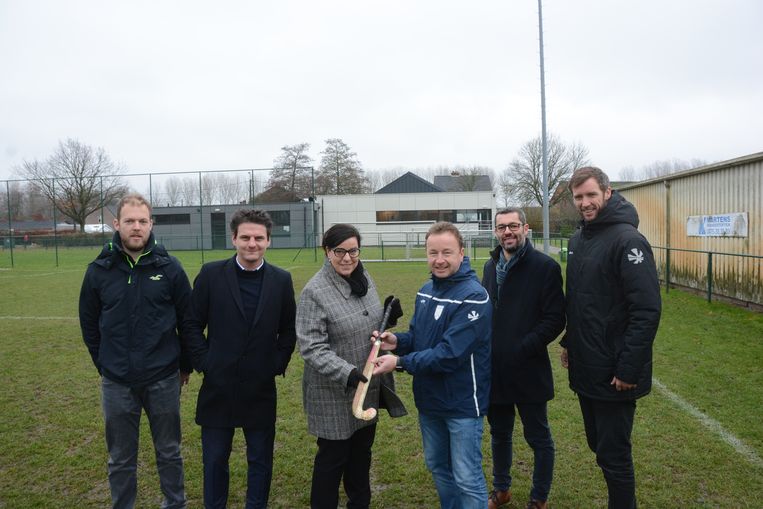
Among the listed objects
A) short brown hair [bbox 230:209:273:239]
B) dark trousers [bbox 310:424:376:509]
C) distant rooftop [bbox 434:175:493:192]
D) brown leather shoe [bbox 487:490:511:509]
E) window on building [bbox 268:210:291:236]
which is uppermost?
distant rooftop [bbox 434:175:493:192]

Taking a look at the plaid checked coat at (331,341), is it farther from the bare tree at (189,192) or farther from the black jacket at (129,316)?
the bare tree at (189,192)

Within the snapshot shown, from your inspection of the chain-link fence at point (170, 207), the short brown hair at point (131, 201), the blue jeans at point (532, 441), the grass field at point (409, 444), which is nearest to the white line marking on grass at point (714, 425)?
the grass field at point (409, 444)

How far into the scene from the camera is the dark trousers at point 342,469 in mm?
2738

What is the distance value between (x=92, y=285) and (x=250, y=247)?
88 cm

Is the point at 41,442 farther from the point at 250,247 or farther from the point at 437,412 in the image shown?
the point at 437,412

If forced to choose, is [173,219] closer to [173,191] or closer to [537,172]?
[173,191]

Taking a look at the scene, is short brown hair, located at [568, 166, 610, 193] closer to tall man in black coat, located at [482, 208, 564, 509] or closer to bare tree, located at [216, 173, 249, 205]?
tall man in black coat, located at [482, 208, 564, 509]

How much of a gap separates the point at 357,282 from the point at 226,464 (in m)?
1.27

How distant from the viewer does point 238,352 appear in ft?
9.30

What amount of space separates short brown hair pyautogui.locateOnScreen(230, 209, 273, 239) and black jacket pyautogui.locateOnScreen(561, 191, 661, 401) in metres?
1.70

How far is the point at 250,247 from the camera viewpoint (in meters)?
2.86

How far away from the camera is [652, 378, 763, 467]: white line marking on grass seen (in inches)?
150

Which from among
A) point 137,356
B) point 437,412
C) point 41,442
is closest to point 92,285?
point 137,356

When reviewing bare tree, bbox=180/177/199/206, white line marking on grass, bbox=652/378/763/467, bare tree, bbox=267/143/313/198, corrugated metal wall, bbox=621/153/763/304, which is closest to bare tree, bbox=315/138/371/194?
bare tree, bbox=267/143/313/198
